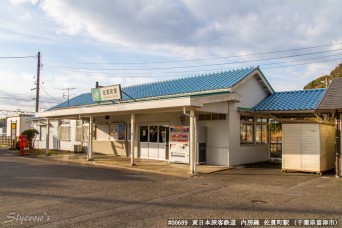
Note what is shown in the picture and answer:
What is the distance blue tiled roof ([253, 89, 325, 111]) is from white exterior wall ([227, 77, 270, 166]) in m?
0.53

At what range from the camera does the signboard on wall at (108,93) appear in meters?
16.5

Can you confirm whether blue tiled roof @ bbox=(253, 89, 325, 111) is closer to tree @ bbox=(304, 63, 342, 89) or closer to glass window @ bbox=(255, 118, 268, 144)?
glass window @ bbox=(255, 118, 268, 144)

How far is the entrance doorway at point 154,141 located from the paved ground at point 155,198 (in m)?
5.04

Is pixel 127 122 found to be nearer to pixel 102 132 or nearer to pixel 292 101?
pixel 102 132

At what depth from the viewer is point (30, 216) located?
6.58 m

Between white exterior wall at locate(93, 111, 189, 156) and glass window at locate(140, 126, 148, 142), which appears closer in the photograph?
white exterior wall at locate(93, 111, 189, 156)

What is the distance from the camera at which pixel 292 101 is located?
16.2 m

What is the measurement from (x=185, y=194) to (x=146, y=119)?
9825 millimetres

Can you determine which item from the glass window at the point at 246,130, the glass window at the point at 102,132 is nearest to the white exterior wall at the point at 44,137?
the glass window at the point at 102,132

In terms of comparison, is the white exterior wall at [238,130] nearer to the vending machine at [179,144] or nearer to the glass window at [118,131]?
the vending machine at [179,144]

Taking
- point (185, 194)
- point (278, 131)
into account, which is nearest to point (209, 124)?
point (185, 194)

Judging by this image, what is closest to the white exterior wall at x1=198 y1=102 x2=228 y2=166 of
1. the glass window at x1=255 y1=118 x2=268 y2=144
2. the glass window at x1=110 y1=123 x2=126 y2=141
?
the glass window at x1=255 y1=118 x2=268 y2=144

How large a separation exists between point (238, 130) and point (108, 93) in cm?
708

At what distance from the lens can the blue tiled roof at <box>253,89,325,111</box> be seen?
50.0 feet
